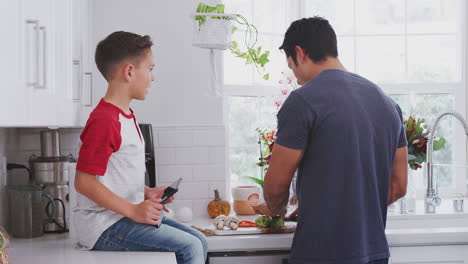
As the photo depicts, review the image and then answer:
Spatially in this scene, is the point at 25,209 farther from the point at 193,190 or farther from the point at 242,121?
the point at 242,121

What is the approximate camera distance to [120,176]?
6.61 ft

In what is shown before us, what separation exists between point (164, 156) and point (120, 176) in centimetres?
103

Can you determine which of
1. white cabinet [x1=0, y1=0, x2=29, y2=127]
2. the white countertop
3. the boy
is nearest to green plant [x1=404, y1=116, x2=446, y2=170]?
the white countertop

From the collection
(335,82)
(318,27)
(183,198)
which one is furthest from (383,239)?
(183,198)

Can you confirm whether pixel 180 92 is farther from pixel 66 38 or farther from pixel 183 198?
pixel 66 38

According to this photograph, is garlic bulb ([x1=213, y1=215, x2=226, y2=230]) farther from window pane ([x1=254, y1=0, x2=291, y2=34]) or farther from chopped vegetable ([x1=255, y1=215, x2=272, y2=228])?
window pane ([x1=254, y1=0, x2=291, y2=34])

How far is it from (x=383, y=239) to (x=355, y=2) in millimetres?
1761

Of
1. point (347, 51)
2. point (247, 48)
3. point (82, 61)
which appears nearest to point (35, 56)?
point (82, 61)

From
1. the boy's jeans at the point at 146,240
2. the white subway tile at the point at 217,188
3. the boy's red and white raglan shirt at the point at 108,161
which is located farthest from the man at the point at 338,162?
the white subway tile at the point at 217,188

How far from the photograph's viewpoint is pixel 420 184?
343 centimetres

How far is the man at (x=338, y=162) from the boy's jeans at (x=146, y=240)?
1.19 ft

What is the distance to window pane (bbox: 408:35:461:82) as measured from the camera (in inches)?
136

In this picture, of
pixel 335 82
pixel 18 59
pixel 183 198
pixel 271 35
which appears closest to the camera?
pixel 18 59

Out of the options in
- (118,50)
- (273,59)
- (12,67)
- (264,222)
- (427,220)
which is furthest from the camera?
(273,59)
